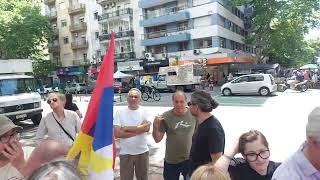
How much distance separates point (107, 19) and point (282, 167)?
44.0 m

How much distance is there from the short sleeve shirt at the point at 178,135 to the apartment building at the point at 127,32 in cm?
3678

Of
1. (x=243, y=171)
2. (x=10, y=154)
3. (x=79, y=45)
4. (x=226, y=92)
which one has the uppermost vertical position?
(x=79, y=45)

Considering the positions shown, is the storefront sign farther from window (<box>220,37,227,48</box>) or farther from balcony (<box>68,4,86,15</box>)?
balcony (<box>68,4,86,15</box>)

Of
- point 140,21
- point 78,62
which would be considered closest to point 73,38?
point 78,62

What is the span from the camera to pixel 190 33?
38219mm

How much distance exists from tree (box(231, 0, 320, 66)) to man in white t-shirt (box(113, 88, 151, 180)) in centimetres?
3081

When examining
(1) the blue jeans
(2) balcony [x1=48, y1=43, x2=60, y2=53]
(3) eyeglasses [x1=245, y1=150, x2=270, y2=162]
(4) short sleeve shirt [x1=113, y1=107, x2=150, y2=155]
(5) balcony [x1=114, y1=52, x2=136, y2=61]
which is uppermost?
(2) balcony [x1=48, y1=43, x2=60, y2=53]

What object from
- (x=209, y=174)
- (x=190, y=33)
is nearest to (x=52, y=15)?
(x=190, y=33)

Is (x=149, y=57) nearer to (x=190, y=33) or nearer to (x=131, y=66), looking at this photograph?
(x=131, y=66)

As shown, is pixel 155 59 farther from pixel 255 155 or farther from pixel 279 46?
pixel 255 155

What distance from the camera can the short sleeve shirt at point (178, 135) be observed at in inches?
177

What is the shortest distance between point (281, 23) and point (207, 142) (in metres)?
37.9

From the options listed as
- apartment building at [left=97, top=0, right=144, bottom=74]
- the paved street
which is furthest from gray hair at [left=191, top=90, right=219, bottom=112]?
apartment building at [left=97, top=0, right=144, bottom=74]

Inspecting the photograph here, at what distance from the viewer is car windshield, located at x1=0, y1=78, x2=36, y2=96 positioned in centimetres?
1358
